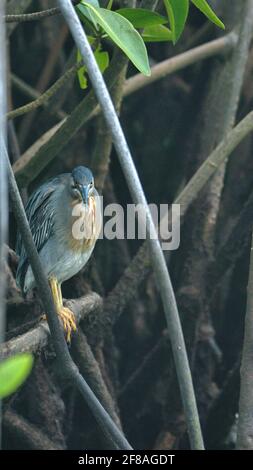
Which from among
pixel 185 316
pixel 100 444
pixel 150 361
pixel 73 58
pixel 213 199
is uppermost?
pixel 73 58

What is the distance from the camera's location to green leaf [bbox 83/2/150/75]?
2.03 metres

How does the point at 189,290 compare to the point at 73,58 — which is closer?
the point at 73,58

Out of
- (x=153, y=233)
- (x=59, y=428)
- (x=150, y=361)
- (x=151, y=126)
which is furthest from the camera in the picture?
(x=151, y=126)

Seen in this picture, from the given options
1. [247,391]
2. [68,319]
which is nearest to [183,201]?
[68,319]

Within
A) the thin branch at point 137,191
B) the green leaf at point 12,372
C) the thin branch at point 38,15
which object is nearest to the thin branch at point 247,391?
the thin branch at point 137,191

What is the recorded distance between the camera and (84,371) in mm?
3133

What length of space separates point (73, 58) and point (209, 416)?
4.70ft

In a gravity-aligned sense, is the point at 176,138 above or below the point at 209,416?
above

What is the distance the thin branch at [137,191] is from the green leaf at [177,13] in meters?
0.50

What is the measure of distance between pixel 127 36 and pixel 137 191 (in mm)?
389

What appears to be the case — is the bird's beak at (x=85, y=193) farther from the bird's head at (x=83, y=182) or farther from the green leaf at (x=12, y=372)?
the green leaf at (x=12, y=372)

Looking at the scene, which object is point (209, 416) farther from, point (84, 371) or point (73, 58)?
point (73, 58)

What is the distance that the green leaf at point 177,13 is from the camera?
2299 mm

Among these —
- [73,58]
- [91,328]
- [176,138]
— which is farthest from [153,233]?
[176,138]
